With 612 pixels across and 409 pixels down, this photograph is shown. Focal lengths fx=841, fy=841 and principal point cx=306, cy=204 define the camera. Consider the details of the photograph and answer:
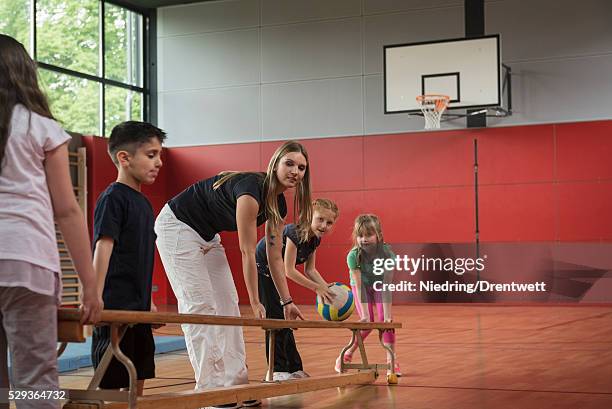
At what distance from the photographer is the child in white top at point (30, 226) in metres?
2.01

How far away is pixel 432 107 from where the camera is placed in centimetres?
1157

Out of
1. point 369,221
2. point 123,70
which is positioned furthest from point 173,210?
point 123,70

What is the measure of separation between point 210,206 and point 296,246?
1.13 m

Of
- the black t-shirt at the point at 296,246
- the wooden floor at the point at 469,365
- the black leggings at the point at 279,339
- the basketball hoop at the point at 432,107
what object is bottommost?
the wooden floor at the point at 469,365

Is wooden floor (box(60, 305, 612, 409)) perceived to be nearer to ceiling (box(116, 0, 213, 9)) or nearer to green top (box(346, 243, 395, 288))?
green top (box(346, 243, 395, 288))

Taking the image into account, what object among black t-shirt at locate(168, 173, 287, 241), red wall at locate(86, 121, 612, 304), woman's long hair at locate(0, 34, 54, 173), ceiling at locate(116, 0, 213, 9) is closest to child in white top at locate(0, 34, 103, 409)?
woman's long hair at locate(0, 34, 54, 173)

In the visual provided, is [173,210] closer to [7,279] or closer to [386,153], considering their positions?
[7,279]

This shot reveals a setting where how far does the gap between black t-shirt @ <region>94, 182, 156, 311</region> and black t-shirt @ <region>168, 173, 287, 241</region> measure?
0.72 m

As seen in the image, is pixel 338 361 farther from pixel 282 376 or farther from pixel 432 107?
pixel 432 107

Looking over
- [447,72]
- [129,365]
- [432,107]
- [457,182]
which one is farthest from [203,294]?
[457,182]

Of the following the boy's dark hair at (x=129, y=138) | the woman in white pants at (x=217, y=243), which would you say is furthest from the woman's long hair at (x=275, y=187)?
the boy's dark hair at (x=129, y=138)

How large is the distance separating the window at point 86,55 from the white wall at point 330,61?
0.54 m

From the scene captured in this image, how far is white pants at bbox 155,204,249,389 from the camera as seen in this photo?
11.6 ft

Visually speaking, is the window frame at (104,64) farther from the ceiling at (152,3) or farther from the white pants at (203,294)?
the white pants at (203,294)
